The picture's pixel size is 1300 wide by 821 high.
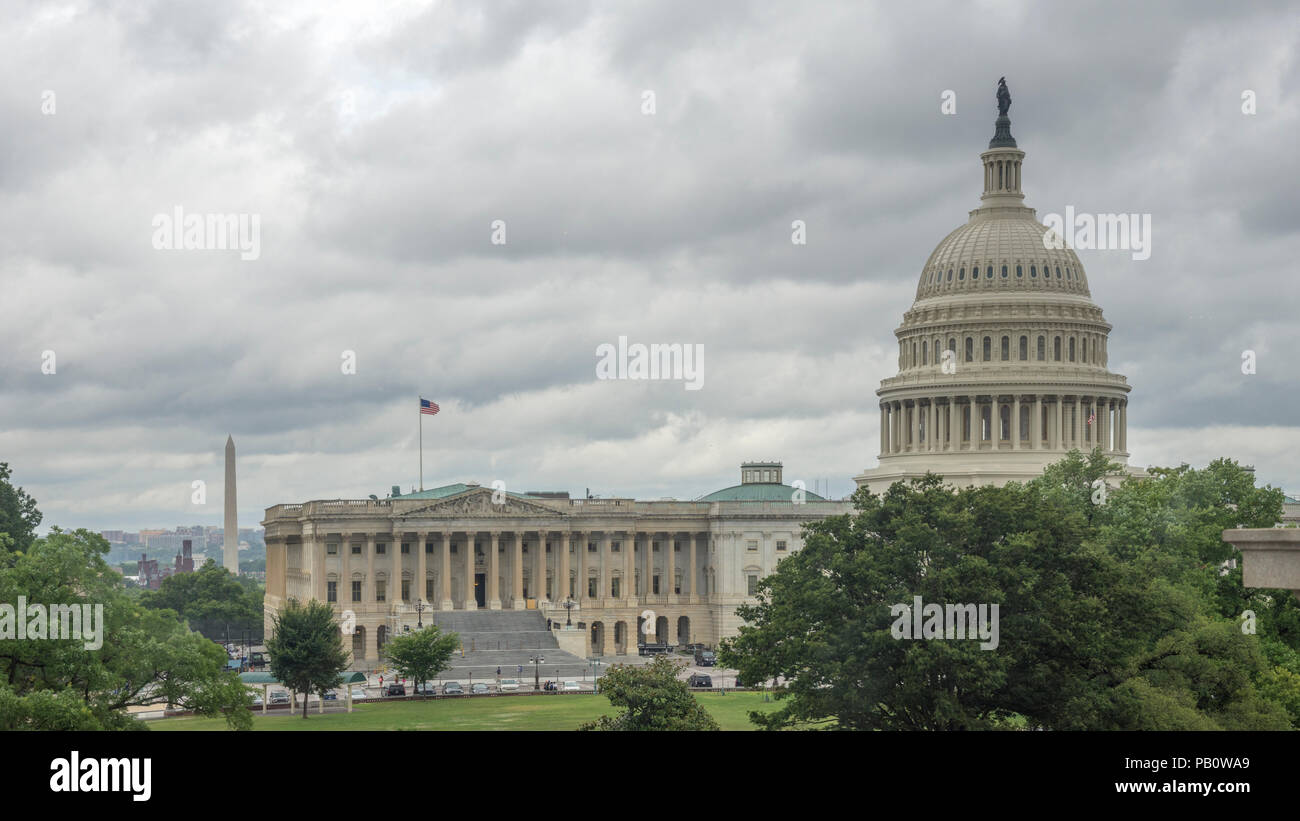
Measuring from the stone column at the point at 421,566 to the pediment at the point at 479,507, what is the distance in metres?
2.26

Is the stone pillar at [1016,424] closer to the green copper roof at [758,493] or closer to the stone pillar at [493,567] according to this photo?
the green copper roof at [758,493]

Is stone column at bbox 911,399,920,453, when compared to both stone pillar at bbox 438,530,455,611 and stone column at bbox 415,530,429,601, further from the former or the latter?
stone column at bbox 415,530,429,601

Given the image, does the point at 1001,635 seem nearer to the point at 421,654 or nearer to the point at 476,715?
the point at 476,715

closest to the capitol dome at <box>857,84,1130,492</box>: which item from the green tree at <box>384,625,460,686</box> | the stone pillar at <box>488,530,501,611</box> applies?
the stone pillar at <box>488,530,501,611</box>

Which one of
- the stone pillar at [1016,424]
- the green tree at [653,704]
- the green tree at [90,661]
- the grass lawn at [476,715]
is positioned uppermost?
the stone pillar at [1016,424]

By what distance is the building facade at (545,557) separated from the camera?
498ft

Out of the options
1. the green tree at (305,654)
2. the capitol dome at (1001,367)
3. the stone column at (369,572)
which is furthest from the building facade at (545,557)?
the green tree at (305,654)

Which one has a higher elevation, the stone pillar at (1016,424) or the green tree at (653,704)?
the stone pillar at (1016,424)

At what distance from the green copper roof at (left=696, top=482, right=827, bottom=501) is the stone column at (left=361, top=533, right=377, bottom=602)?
1533 inches

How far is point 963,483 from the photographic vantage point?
14788 centimetres
